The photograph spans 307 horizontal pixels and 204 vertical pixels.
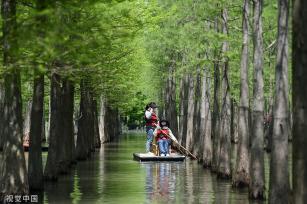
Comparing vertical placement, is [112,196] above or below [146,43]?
below

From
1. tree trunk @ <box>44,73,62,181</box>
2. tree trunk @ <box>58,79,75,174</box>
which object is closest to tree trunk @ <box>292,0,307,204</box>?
tree trunk @ <box>44,73,62,181</box>

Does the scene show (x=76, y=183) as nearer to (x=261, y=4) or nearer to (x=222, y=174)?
(x=222, y=174)

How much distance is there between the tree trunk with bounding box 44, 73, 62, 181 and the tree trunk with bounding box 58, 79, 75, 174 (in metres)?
0.75

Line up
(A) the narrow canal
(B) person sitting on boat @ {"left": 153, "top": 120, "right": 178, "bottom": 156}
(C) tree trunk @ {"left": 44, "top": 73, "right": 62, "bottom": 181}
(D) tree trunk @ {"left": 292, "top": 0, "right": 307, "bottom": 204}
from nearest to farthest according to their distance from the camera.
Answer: (D) tree trunk @ {"left": 292, "top": 0, "right": 307, "bottom": 204}
(A) the narrow canal
(C) tree trunk @ {"left": 44, "top": 73, "right": 62, "bottom": 181}
(B) person sitting on boat @ {"left": 153, "top": 120, "right": 178, "bottom": 156}

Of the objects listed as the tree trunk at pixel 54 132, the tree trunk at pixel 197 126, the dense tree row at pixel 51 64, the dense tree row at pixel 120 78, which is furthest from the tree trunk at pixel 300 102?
the tree trunk at pixel 197 126

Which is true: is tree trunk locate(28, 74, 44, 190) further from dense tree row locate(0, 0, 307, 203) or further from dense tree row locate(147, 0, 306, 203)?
dense tree row locate(147, 0, 306, 203)

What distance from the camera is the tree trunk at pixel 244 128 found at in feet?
93.1

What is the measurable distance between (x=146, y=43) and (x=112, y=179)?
34312 millimetres

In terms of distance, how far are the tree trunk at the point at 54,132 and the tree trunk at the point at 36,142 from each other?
3.76 metres

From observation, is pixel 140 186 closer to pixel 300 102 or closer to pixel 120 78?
pixel 300 102

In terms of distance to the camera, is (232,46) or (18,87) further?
(232,46)

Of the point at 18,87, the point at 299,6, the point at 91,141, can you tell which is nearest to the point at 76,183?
the point at 18,87

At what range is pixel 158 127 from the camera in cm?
4450

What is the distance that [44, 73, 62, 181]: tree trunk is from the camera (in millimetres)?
31078
